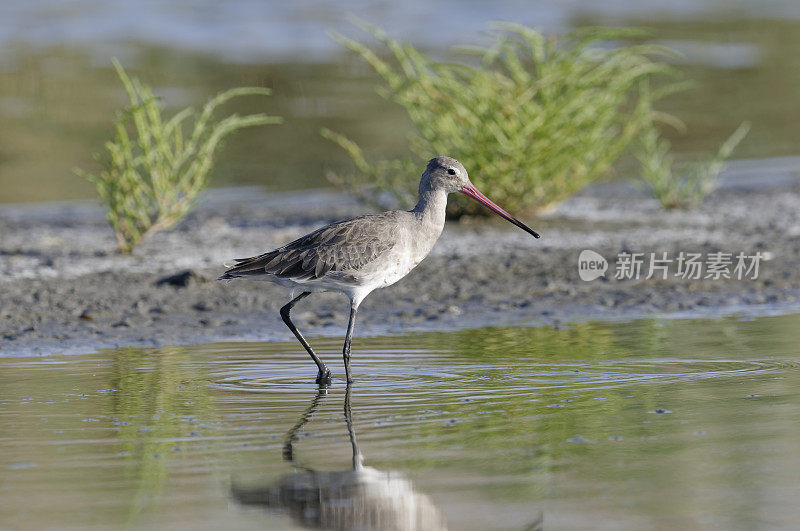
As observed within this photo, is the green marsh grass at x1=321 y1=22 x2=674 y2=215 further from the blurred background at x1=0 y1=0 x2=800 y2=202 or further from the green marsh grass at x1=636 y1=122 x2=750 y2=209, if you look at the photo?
the blurred background at x1=0 y1=0 x2=800 y2=202

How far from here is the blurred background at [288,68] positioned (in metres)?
19.1

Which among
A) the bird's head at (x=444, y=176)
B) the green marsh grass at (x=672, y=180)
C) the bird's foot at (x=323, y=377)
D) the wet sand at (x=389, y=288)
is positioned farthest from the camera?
the green marsh grass at (x=672, y=180)

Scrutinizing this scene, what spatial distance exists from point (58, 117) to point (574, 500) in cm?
1842

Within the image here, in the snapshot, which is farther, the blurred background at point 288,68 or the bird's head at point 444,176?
the blurred background at point 288,68

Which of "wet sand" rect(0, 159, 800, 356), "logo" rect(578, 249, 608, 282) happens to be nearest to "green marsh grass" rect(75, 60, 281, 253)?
"wet sand" rect(0, 159, 800, 356)

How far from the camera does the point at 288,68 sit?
29.1 metres

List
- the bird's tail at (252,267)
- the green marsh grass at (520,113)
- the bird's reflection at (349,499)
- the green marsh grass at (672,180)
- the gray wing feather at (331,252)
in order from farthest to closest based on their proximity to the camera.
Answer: the green marsh grass at (672,180) → the green marsh grass at (520,113) → the bird's tail at (252,267) → the gray wing feather at (331,252) → the bird's reflection at (349,499)

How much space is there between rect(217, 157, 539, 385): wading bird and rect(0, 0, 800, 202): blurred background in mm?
8797

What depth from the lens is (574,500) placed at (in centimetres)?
530

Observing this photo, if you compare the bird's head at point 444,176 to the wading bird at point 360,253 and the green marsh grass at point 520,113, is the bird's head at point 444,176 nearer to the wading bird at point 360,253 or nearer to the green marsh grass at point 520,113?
the wading bird at point 360,253

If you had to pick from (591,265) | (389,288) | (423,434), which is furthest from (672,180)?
(423,434)

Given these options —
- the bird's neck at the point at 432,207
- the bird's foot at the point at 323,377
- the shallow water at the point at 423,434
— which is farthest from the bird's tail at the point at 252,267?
the bird's neck at the point at 432,207

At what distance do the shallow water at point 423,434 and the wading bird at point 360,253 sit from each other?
1.74 ft

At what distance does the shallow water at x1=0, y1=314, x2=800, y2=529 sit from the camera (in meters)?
5.29
